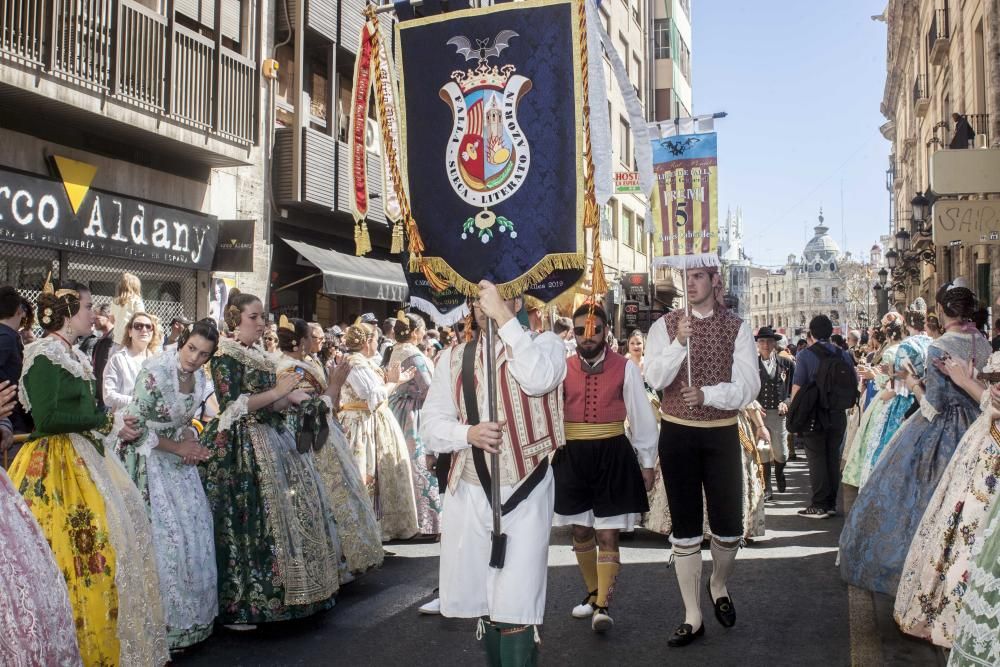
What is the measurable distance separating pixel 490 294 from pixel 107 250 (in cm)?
941

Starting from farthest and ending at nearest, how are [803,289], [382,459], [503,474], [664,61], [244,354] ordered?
[803,289], [664,61], [382,459], [244,354], [503,474]

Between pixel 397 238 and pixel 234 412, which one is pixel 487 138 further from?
pixel 234 412

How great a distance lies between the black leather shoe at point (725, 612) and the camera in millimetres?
5504

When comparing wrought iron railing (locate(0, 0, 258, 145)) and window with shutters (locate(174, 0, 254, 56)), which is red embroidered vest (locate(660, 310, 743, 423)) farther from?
window with shutters (locate(174, 0, 254, 56))

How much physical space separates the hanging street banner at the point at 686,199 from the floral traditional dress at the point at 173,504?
9.97ft

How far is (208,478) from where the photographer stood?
569 centimetres

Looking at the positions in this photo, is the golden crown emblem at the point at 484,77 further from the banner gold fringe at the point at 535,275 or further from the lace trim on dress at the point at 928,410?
the lace trim on dress at the point at 928,410

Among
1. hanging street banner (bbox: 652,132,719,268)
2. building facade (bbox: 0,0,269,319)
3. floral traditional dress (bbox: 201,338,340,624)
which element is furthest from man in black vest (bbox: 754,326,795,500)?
building facade (bbox: 0,0,269,319)

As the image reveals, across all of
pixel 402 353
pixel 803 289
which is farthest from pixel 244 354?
pixel 803 289

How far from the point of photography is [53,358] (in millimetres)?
4492

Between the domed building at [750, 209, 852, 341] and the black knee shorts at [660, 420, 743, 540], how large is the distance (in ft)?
465

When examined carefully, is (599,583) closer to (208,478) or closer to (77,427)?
(208,478)

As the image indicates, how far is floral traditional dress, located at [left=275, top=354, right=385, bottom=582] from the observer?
6.43m

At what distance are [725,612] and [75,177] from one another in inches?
374
